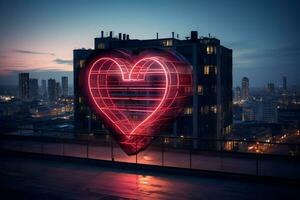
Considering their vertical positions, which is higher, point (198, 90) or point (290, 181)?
point (198, 90)

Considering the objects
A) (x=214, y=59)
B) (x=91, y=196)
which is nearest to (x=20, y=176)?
(x=91, y=196)

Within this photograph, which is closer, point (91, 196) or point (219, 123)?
point (91, 196)

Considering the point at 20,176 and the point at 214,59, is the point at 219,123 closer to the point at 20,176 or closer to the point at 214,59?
the point at 214,59

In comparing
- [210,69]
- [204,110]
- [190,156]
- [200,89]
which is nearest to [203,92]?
[200,89]

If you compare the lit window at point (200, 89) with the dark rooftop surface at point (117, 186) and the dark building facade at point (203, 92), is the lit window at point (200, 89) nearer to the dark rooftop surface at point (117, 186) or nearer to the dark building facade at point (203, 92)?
the dark building facade at point (203, 92)

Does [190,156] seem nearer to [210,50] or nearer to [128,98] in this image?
[128,98]

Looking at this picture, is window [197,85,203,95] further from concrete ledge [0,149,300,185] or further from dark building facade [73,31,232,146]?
concrete ledge [0,149,300,185]
